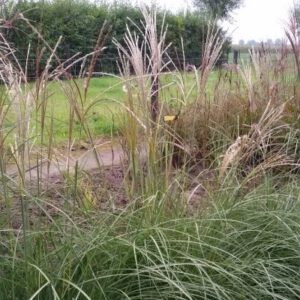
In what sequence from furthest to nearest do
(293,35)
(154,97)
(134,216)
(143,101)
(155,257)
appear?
(293,35), (154,97), (143,101), (134,216), (155,257)

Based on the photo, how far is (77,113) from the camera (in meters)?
2.64

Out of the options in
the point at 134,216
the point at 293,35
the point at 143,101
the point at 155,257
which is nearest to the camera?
the point at 155,257

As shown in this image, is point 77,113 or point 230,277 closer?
point 230,277

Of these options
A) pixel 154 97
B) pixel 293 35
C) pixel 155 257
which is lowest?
pixel 155 257

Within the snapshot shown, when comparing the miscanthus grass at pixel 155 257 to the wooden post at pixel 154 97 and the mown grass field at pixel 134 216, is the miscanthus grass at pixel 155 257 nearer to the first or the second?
the mown grass field at pixel 134 216

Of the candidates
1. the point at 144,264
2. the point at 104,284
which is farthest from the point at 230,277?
the point at 104,284

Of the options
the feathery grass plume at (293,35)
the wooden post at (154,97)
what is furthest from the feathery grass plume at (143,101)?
the feathery grass plume at (293,35)

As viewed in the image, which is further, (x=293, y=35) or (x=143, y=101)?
(x=293, y=35)

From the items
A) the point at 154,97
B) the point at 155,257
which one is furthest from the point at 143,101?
the point at 155,257

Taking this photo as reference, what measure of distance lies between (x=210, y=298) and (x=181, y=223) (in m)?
0.41

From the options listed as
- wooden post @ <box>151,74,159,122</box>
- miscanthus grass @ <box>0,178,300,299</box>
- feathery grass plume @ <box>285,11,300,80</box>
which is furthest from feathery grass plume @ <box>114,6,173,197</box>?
feathery grass plume @ <box>285,11,300,80</box>

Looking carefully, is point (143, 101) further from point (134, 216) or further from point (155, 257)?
point (155, 257)

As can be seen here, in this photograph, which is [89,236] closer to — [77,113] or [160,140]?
[77,113]

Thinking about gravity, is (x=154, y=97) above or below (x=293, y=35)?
below
